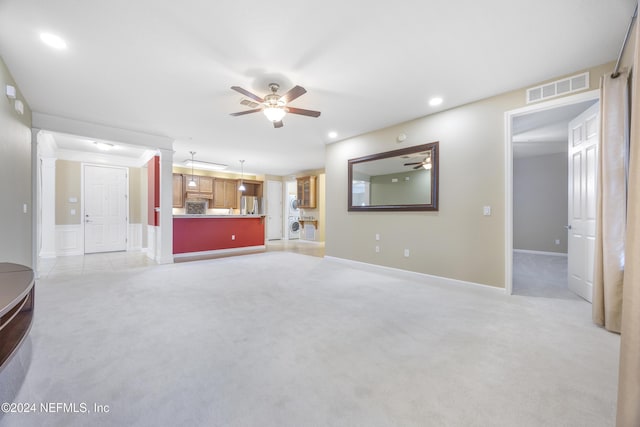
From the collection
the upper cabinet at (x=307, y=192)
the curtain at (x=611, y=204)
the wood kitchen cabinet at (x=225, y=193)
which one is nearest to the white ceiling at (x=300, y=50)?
the curtain at (x=611, y=204)

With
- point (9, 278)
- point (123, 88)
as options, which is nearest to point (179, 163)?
point (123, 88)

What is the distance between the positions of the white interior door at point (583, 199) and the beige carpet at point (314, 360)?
51 centimetres

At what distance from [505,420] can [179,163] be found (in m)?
8.84

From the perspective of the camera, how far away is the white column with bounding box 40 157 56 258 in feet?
18.8

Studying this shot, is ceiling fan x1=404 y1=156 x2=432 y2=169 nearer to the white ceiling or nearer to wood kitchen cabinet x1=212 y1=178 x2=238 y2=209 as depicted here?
the white ceiling

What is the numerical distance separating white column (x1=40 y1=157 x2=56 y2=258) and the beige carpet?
3.75m

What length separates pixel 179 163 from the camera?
790 cm

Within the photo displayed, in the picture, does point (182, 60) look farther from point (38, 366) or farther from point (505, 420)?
point (505, 420)

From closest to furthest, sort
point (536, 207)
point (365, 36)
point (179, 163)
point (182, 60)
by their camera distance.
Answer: point (365, 36)
point (182, 60)
point (536, 207)
point (179, 163)

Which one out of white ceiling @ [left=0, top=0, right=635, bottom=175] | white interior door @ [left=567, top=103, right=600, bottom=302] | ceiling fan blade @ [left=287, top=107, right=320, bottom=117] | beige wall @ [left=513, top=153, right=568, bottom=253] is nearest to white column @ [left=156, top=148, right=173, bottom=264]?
white ceiling @ [left=0, top=0, right=635, bottom=175]

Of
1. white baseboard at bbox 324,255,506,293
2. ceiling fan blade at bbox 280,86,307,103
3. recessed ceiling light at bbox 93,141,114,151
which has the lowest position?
white baseboard at bbox 324,255,506,293

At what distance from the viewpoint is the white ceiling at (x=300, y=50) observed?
1.94m

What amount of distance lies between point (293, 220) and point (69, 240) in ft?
20.9

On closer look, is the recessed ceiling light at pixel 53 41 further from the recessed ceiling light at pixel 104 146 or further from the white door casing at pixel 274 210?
the white door casing at pixel 274 210
